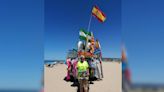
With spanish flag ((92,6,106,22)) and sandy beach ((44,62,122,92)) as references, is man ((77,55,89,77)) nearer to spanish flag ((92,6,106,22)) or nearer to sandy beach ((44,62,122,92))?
sandy beach ((44,62,122,92))

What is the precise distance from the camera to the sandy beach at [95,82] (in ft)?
25.6

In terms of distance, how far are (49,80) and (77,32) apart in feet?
3.54

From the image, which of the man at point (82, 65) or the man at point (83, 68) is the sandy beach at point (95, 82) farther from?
the man at point (82, 65)

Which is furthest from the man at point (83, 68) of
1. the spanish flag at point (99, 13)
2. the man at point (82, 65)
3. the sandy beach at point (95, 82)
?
the spanish flag at point (99, 13)

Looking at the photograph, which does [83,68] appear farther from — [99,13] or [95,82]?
[99,13]

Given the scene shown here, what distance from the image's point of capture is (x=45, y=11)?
302 inches

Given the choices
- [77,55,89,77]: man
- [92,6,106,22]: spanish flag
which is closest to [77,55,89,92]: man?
[77,55,89,77]: man

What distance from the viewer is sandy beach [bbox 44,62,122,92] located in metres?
7.79

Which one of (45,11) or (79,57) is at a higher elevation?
(45,11)

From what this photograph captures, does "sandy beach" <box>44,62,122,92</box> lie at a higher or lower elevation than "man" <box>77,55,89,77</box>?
lower

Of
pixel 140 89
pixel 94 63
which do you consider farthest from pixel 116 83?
pixel 140 89

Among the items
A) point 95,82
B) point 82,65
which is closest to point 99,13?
point 82,65

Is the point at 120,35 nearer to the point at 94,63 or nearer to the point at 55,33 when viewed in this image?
the point at 94,63

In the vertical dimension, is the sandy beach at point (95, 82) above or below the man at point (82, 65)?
below
